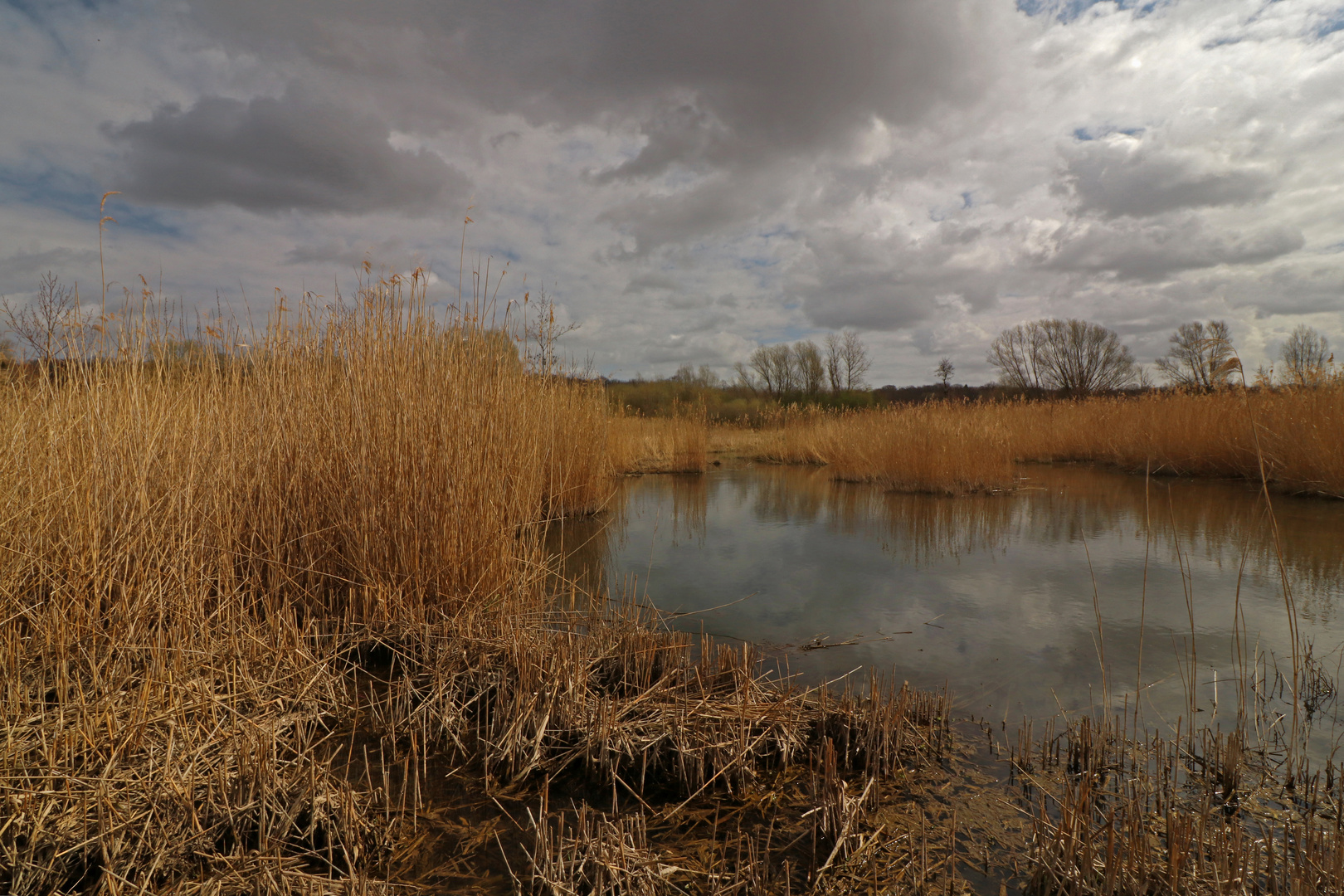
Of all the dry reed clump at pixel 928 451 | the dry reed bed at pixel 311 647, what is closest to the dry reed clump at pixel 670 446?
the dry reed clump at pixel 928 451

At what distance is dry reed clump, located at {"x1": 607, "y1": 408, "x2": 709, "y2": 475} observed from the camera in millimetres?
12172

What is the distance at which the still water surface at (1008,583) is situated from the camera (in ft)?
9.86

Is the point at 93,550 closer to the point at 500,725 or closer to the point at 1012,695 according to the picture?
the point at 500,725

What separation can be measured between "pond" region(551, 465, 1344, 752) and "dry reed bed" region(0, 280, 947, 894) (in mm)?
804

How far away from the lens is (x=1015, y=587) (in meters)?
4.52

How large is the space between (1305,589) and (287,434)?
21.4 feet

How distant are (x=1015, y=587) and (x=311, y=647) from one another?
4.60m

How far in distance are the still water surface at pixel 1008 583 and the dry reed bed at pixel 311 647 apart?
0.80 metres

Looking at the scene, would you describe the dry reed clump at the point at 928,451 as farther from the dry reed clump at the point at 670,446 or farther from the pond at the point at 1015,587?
the dry reed clump at the point at 670,446

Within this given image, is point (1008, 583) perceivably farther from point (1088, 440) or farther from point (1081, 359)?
point (1081, 359)

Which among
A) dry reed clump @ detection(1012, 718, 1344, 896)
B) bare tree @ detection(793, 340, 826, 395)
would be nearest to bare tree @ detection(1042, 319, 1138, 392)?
bare tree @ detection(793, 340, 826, 395)

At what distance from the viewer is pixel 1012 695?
2793 mm

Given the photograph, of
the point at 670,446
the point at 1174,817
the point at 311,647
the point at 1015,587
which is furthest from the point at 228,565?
the point at 670,446

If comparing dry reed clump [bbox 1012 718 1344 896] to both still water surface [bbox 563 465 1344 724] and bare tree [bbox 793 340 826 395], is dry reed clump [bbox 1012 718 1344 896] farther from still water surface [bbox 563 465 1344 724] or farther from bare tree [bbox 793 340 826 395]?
bare tree [bbox 793 340 826 395]
